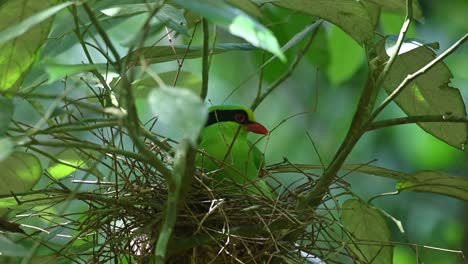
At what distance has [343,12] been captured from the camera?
4.14 ft

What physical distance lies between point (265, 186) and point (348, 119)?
1.50m

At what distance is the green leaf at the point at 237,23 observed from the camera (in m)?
0.73

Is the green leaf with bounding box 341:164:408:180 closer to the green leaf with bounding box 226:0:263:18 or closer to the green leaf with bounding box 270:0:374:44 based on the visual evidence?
the green leaf with bounding box 270:0:374:44

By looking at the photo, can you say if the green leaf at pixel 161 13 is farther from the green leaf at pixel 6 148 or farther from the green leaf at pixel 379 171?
the green leaf at pixel 379 171

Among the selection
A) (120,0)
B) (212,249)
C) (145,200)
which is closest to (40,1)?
(120,0)

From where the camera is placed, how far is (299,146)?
2984 millimetres

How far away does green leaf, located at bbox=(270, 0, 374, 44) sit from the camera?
1251 mm

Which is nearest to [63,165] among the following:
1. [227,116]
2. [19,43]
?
[227,116]

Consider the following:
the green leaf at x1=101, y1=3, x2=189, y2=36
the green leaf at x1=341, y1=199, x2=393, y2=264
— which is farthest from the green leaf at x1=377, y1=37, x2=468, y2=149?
the green leaf at x1=101, y1=3, x2=189, y2=36

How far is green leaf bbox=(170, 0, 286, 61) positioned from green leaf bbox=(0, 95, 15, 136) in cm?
24

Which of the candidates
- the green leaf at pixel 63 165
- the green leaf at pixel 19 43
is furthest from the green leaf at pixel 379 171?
the green leaf at pixel 19 43

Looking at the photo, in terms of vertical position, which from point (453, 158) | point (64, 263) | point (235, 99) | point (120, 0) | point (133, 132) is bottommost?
point (133, 132)

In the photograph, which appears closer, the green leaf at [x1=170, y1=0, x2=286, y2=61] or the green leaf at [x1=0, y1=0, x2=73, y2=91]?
the green leaf at [x1=170, y1=0, x2=286, y2=61]

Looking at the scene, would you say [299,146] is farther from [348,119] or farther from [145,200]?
[145,200]
